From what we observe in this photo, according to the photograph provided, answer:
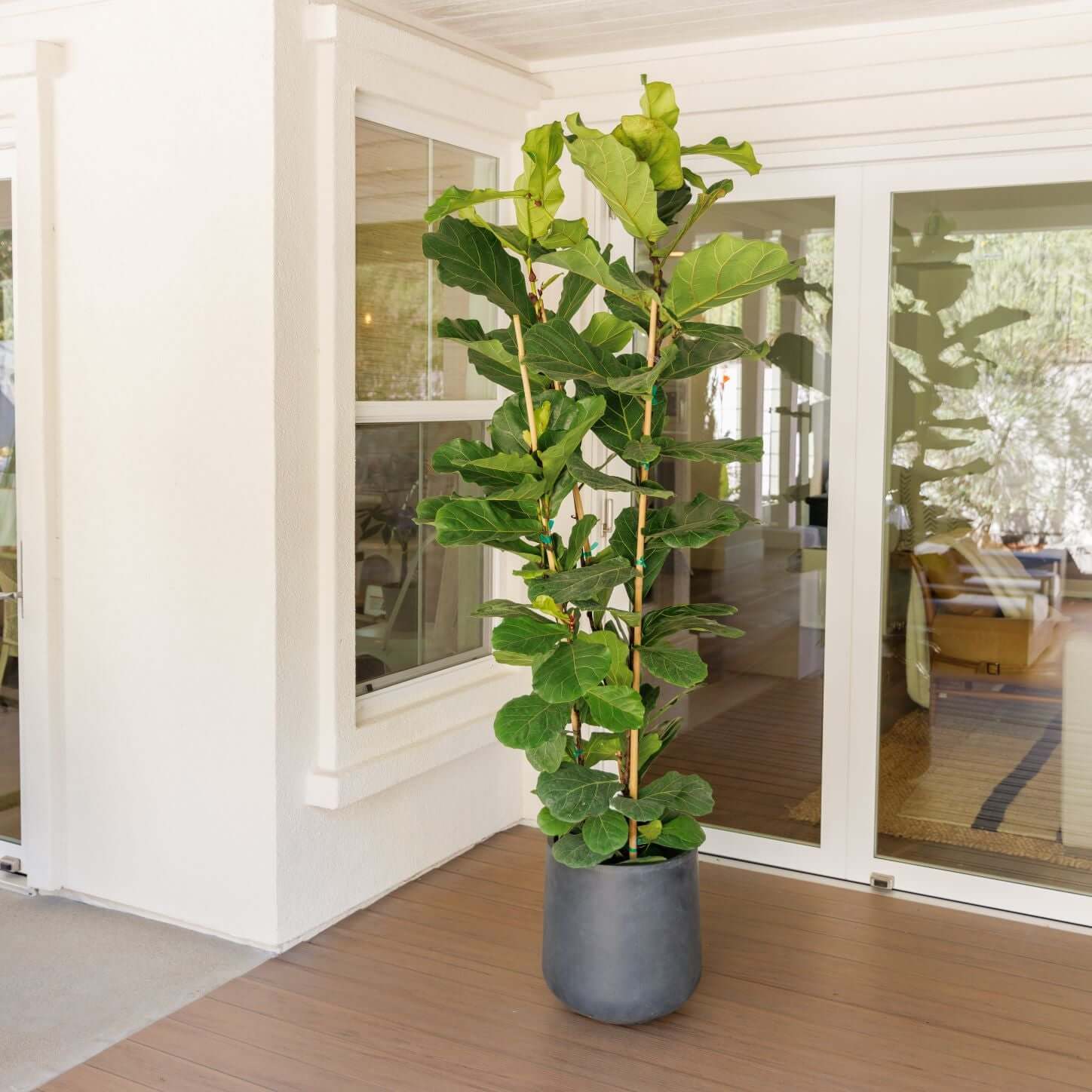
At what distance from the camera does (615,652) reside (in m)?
3.04

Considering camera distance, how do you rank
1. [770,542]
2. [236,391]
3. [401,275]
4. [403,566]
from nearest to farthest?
[236,391]
[401,275]
[403,566]
[770,542]

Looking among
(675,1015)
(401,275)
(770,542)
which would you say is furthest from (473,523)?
(770,542)

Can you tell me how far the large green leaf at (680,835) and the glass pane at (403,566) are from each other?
1.07 m

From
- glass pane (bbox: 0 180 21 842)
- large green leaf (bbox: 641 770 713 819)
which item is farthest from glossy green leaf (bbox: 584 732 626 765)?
glass pane (bbox: 0 180 21 842)

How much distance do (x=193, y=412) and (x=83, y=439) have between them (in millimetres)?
424

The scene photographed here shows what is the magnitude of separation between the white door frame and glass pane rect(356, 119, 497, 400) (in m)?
1.21

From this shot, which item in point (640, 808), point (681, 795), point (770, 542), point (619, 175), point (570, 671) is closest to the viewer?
point (619, 175)

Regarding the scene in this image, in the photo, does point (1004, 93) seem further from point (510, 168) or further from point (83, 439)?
point (83, 439)

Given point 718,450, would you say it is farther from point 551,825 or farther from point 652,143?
point 551,825

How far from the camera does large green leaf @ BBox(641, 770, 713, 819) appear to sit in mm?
3059

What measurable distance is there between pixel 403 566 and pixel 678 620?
1095mm

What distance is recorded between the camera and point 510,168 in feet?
13.7

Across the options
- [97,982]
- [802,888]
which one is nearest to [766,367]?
[802,888]

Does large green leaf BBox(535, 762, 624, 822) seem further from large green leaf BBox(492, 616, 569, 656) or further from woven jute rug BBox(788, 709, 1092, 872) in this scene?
woven jute rug BBox(788, 709, 1092, 872)
